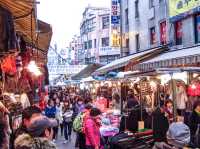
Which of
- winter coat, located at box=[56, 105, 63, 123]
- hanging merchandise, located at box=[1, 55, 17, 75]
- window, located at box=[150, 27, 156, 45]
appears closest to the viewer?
hanging merchandise, located at box=[1, 55, 17, 75]

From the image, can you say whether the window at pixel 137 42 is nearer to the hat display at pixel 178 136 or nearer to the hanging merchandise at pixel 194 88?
the hanging merchandise at pixel 194 88

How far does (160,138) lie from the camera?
1056 centimetres

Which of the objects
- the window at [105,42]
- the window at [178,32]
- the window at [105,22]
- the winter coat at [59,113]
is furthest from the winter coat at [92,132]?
the window at [105,22]

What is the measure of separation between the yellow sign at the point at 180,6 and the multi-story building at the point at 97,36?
1765 inches

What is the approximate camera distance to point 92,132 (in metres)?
10.5

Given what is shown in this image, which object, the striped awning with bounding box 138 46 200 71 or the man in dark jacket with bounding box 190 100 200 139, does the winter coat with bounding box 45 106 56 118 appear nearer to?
the striped awning with bounding box 138 46 200 71

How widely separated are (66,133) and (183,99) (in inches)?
192

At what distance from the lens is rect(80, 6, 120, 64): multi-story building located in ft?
237

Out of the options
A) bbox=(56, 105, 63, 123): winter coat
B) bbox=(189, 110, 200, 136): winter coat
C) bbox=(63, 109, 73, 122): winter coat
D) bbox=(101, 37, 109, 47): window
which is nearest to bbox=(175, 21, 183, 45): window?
bbox=(63, 109, 73, 122): winter coat

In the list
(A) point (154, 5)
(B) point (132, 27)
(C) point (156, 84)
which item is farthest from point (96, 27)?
(C) point (156, 84)

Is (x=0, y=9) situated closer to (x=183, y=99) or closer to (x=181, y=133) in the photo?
(x=181, y=133)

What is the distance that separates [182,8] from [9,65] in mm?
15650

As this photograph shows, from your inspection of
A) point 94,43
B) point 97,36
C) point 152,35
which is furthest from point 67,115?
point 94,43

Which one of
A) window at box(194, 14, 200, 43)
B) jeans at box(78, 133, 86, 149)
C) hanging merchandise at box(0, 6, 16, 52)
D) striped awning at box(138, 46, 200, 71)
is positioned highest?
window at box(194, 14, 200, 43)
